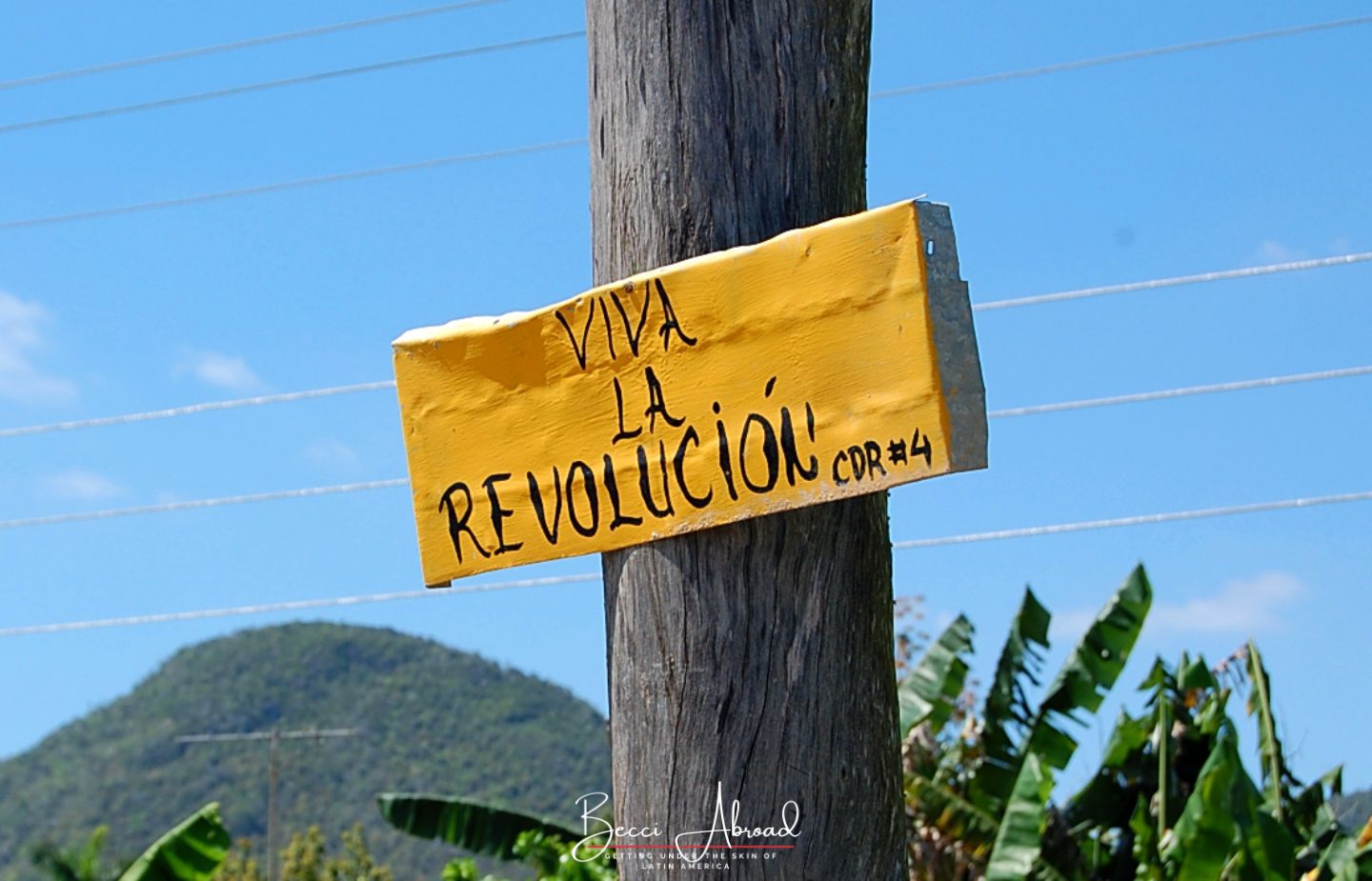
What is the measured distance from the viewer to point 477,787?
63875 mm

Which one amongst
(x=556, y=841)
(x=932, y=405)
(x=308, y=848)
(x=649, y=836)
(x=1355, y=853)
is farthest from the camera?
(x=308, y=848)

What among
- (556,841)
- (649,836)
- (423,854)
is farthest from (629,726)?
(423,854)

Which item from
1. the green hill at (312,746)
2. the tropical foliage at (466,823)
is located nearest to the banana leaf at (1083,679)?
the tropical foliage at (466,823)

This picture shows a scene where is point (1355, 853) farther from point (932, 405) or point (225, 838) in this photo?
point (932, 405)

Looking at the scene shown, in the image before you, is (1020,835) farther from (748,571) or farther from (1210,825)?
(748,571)

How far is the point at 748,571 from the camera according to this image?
1815mm

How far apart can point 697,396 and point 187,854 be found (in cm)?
816

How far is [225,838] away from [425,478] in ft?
25.1

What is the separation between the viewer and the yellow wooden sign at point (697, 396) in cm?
174

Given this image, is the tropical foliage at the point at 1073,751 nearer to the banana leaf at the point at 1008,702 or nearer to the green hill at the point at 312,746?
the banana leaf at the point at 1008,702

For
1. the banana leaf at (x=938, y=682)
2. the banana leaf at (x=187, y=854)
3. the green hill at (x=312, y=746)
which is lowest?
the banana leaf at (x=187, y=854)

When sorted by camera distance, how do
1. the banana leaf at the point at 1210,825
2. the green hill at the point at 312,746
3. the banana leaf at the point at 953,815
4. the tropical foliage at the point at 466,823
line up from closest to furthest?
the banana leaf at the point at 1210,825 < the banana leaf at the point at 953,815 < the tropical foliage at the point at 466,823 < the green hill at the point at 312,746

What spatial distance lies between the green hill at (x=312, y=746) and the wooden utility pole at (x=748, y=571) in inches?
2278

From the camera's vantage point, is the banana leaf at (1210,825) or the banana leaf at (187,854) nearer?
the banana leaf at (1210,825)
